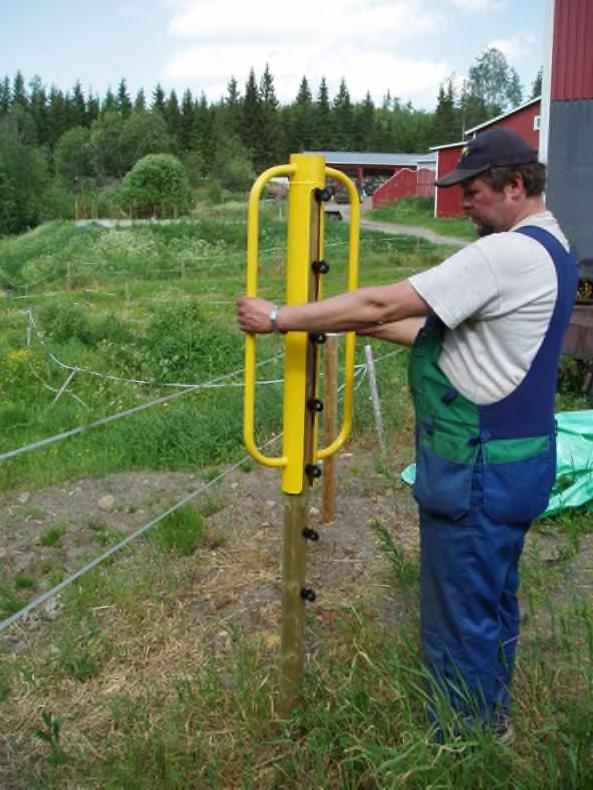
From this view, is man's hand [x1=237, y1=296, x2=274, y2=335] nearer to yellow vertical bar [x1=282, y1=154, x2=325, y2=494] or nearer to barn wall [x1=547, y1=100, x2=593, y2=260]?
yellow vertical bar [x1=282, y1=154, x2=325, y2=494]

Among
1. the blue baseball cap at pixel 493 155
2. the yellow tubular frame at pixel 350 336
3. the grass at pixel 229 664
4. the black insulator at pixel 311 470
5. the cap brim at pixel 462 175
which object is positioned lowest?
the grass at pixel 229 664

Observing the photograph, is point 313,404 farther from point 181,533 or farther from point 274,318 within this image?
point 181,533

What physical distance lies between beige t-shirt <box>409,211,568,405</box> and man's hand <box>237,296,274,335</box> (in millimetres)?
447

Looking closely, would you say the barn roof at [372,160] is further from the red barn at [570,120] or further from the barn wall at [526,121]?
the red barn at [570,120]

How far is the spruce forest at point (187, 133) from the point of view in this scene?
56594 mm

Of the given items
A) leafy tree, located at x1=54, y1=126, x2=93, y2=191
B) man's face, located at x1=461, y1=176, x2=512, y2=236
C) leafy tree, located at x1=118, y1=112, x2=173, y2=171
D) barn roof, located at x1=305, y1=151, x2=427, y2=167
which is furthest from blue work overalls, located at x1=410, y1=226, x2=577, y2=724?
leafy tree, located at x1=54, y1=126, x2=93, y2=191

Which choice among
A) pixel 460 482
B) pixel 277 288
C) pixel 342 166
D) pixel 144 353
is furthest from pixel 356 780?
pixel 342 166

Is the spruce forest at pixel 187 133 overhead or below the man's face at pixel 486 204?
overhead

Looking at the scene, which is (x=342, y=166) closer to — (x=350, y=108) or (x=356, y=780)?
Result: (x=350, y=108)

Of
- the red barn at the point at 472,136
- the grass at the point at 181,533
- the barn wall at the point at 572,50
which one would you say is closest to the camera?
the grass at the point at 181,533

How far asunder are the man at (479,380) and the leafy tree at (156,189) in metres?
50.0

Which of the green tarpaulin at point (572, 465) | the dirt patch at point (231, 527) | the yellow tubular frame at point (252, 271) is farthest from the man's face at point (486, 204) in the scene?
the green tarpaulin at point (572, 465)

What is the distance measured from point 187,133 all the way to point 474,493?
96345 mm

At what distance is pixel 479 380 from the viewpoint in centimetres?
Result: 253
